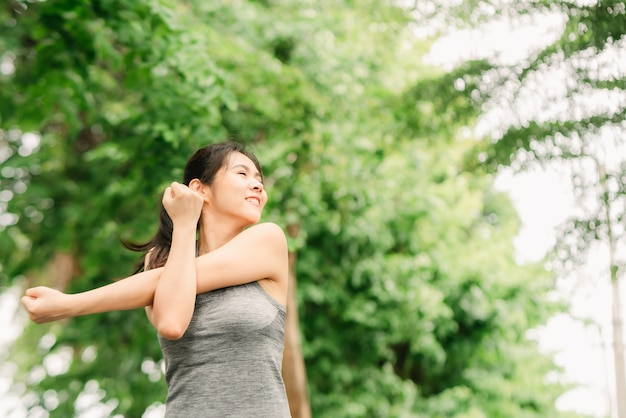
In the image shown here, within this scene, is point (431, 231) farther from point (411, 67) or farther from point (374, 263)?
point (411, 67)

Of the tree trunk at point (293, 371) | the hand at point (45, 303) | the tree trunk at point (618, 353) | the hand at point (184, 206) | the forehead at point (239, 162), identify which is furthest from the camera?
the tree trunk at point (293, 371)

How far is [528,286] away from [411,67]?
10.1 ft

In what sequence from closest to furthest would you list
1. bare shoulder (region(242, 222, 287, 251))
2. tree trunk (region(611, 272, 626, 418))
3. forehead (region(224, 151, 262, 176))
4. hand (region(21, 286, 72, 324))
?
hand (region(21, 286, 72, 324))
bare shoulder (region(242, 222, 287, 251))
forehead (region(224, 151, 262, 176))
tree trunk (region(611, 272, 626, 418))

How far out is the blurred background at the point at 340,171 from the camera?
3896mm

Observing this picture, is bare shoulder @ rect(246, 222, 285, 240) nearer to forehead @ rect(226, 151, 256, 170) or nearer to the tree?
forehead @ rect(226, 151, 256, 170)

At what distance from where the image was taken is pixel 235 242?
6.82 feet

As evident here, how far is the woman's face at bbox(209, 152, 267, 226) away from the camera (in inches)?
86.2

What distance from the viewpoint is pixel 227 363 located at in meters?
1.92

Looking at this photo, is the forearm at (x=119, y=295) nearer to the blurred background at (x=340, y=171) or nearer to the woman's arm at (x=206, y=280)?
the woman's arm at (x=206, y=280)

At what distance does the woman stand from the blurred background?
209 cm

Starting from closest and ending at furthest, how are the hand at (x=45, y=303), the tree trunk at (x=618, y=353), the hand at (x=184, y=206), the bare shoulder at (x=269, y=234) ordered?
the hand at (x=45, y=303)
the hand at (x=184, y=206)
the bare shoulder at (x=269, y=234)
the tree trunk at (x=618, y=353)

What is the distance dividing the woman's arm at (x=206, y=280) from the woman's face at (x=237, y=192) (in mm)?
77

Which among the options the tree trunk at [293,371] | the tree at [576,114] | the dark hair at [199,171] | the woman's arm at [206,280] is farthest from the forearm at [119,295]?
the tree trunk at [293,371]

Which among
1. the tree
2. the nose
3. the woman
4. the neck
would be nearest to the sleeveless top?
the woman
